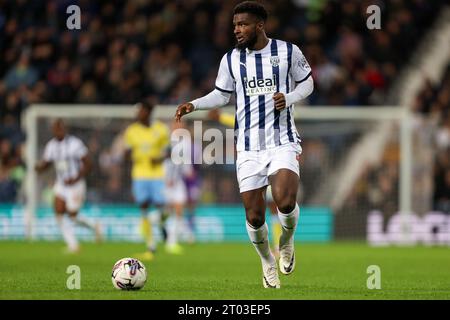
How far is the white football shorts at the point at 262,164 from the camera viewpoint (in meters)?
9.54

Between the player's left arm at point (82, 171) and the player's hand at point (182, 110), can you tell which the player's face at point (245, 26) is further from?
the player's left arm at point (82, 171)

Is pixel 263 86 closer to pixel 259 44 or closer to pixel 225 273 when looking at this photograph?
pixel 259 44

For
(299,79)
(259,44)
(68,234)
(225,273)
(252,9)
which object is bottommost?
(225,273)

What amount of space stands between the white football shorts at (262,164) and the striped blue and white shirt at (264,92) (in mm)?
62

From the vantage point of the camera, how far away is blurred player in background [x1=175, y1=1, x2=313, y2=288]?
9508mm

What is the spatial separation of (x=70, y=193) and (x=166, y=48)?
7105 mm

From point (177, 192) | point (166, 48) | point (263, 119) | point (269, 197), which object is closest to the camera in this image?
point (263, 119)

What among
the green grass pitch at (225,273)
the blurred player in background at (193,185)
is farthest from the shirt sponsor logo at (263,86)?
the blurred player in background at (193,185)

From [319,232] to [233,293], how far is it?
Result: 40.3 ft

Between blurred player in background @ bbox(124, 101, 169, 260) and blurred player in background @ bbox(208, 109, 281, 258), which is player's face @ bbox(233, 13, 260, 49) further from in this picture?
blurred player in background @ bbox(124, 101, 169, 260)

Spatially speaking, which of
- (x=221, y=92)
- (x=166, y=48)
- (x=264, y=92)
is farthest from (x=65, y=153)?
(x=264, y=92)

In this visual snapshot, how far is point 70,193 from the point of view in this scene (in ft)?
58.7

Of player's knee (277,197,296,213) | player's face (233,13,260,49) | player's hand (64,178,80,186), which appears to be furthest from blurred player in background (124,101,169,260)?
player's knee (277,197,296,213)
